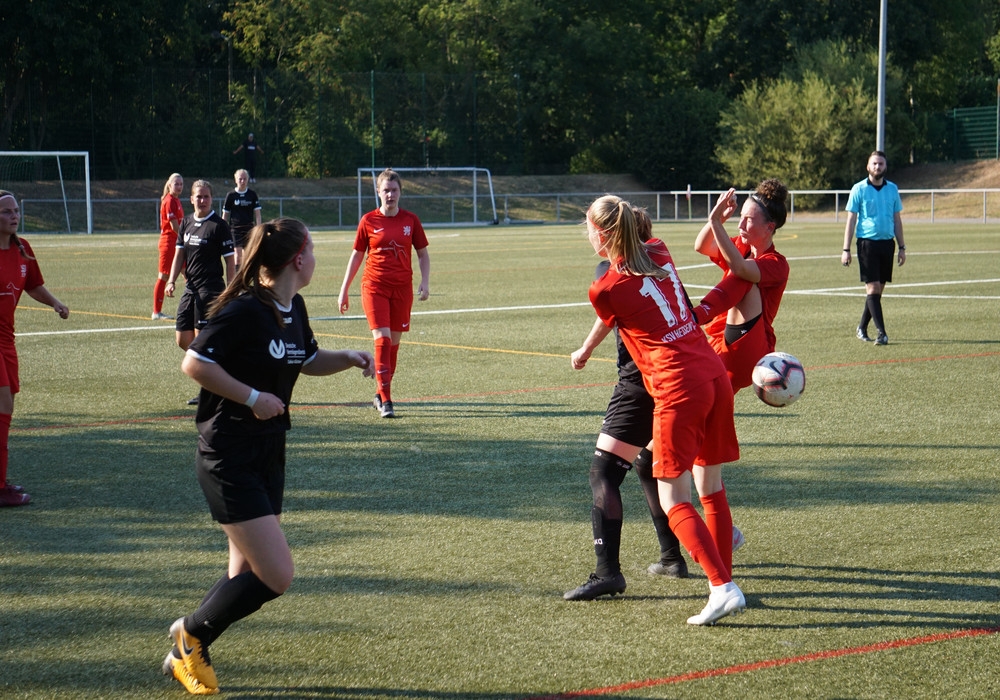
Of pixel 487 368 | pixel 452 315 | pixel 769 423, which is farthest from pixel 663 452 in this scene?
pixel 452 315

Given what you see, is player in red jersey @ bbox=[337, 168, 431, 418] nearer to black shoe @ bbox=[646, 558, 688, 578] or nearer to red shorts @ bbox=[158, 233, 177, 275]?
black shoe @ bbox=[646, 558, 688, 578]

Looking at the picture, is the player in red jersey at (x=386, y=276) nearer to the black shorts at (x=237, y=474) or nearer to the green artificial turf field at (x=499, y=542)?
the green artificial turf field at (x=499, y=542)

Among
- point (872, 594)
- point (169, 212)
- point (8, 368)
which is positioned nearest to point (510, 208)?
point (169, 212)

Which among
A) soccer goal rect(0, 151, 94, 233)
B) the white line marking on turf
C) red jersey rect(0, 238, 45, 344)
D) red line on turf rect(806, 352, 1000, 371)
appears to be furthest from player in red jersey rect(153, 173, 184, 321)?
soccer goal rect(0, 151, 94, 233)

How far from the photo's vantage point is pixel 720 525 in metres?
5.16

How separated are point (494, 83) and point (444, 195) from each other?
8657 mm

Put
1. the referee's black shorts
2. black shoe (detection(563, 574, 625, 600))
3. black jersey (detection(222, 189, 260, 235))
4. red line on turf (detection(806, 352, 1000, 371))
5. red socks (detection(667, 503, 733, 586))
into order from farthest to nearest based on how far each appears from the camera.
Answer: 1. black jersey (detection(222, 189, 260, 235))
2. red line on turf (detection(806, 352, 1000, 371))
3. the referee's black shorts
4. black shoe (detection(563, 574, 625, 600))
5. red socks (detection(667, 503, 733, 586))

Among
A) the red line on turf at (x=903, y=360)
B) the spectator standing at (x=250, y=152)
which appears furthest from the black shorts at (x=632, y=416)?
the spectator standing at (x=250, y=152)

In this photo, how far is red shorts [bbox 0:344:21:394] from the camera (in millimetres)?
7246

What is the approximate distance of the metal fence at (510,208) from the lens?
44688mm

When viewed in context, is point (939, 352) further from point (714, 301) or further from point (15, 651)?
point (15, 651)

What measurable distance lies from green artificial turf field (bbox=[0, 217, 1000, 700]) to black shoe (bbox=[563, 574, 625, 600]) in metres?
0.05

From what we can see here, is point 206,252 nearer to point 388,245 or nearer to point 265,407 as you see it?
point 388,245

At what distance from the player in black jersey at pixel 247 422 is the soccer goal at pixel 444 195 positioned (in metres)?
43.0
